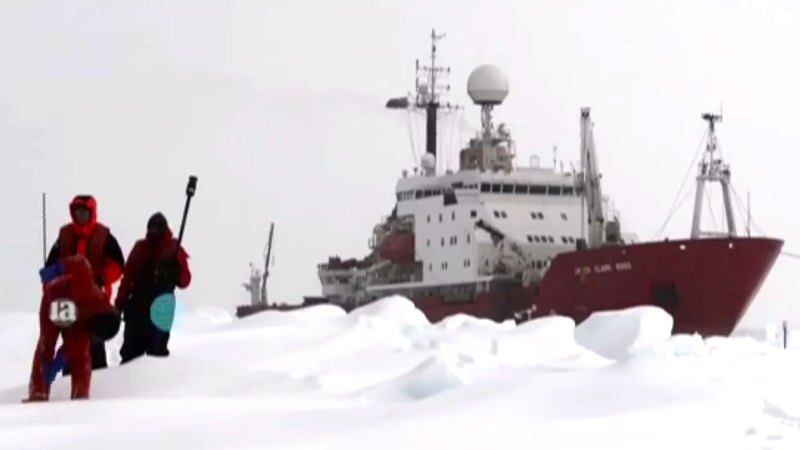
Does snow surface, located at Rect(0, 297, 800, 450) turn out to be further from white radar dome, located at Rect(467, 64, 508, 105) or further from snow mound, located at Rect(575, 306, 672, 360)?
white radar dome, located at Rect(467, 64, 508, 105)

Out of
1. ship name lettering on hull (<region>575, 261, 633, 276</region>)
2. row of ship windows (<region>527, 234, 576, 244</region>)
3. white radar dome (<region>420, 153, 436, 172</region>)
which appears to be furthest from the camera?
white radar dome (<region>420, 153, 436, 172</region>)

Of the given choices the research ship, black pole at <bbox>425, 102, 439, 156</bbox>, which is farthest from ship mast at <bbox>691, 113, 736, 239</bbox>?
black pole at <bbox>425, 102, 439, 156</bbox>

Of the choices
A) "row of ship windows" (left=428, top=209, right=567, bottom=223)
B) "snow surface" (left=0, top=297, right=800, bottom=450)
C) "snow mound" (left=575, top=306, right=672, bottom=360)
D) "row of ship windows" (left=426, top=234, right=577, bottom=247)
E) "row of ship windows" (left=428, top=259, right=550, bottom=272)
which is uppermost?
"row of ship windows" (left=428, top=209, right=567, bottom=223)

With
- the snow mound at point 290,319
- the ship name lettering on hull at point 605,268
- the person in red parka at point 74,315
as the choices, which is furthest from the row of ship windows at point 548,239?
the person in red parka at point 74,315

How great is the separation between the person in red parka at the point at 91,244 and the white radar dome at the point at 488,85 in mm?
28009

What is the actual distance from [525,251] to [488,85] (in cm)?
559

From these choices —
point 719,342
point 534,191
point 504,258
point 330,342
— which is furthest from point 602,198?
point 330,342

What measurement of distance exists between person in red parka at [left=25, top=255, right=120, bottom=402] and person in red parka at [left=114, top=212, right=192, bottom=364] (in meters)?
0.72

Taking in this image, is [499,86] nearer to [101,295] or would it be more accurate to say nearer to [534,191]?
[534,191]

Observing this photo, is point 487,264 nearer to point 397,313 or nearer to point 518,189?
point 518,189

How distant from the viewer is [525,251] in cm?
3041

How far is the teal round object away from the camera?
22.2 ft

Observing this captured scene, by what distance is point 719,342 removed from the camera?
15.9 m

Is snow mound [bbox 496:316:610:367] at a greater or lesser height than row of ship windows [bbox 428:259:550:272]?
lesser
